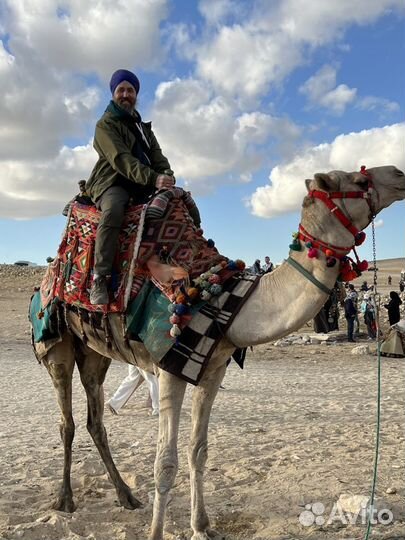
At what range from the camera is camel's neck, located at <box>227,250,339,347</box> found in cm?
355

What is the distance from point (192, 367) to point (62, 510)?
82.9 inches

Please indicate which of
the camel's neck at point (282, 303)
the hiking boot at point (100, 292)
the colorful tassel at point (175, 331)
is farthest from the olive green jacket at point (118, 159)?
the camel's neck at point (282, 303)

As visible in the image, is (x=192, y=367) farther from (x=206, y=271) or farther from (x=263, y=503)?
(x=263, y=503)

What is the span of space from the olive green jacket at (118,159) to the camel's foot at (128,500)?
271 centimetres

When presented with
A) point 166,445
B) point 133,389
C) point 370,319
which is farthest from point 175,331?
point 370,319

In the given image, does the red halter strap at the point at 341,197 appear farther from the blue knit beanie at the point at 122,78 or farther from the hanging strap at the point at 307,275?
the blue knit beanie at the point at 122,78

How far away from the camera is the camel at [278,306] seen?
3.50 metres

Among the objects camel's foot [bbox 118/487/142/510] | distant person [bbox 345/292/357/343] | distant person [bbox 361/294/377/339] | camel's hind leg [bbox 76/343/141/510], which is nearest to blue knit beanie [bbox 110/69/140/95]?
camel's hind leg [bbox 76/343/141/510]

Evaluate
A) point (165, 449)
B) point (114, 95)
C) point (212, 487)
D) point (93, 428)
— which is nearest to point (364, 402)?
point (212, 487)

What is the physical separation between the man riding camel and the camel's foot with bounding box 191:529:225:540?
1970mm

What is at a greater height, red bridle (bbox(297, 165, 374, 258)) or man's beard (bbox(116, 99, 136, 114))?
man's beard (bbox(116, 99, 136, 114))

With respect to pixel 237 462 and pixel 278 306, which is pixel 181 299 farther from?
pixel 237 462

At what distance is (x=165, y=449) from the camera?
13.0 feet

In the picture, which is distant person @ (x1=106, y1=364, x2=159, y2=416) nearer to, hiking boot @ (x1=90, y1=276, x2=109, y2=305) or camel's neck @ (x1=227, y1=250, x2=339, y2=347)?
hiking boot @ (x1=90, y1=276, x2=109, y2=305)
